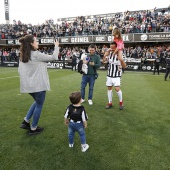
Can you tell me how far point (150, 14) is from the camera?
2550 centimetres

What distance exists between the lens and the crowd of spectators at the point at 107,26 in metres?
23.5

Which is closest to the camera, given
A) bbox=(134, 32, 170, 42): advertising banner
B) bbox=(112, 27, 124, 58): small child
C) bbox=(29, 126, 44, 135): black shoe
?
bbox=(29, 126, 44, 135): black shoe

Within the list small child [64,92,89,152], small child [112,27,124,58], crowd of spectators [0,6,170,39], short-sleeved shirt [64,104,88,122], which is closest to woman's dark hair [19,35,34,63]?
small child [64,92,89,152]

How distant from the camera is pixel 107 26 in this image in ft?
85.8

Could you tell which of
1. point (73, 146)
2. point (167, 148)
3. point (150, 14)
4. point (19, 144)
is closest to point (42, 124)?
point (19, 144)

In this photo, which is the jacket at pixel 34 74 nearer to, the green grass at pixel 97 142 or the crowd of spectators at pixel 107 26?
the green grass at pixel 97 142

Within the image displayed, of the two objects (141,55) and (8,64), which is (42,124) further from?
(8,64)

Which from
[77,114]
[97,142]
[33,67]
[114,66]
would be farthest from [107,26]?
[77,114]

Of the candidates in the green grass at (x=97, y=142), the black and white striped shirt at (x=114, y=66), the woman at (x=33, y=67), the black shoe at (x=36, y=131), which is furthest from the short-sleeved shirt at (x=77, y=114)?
the black and white striped shirt at (x=114, y=66)

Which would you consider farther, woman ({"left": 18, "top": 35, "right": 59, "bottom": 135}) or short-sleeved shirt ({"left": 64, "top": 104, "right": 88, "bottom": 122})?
woman ({"left": 18, "top": 35, "right": 59, "bottom": 135})

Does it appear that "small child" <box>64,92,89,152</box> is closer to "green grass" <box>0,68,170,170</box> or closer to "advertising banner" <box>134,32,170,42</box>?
"green grass" <box>0,68,170,170</box>

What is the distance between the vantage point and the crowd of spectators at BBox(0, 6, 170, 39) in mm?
23453

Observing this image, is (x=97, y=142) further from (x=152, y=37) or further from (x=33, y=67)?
(x=152, y=37)

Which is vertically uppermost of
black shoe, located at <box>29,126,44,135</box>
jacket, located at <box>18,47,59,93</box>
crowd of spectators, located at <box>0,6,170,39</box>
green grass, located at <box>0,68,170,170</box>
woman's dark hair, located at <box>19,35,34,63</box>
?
crowd of spectators, located at <box>0,6,170,39</box>
